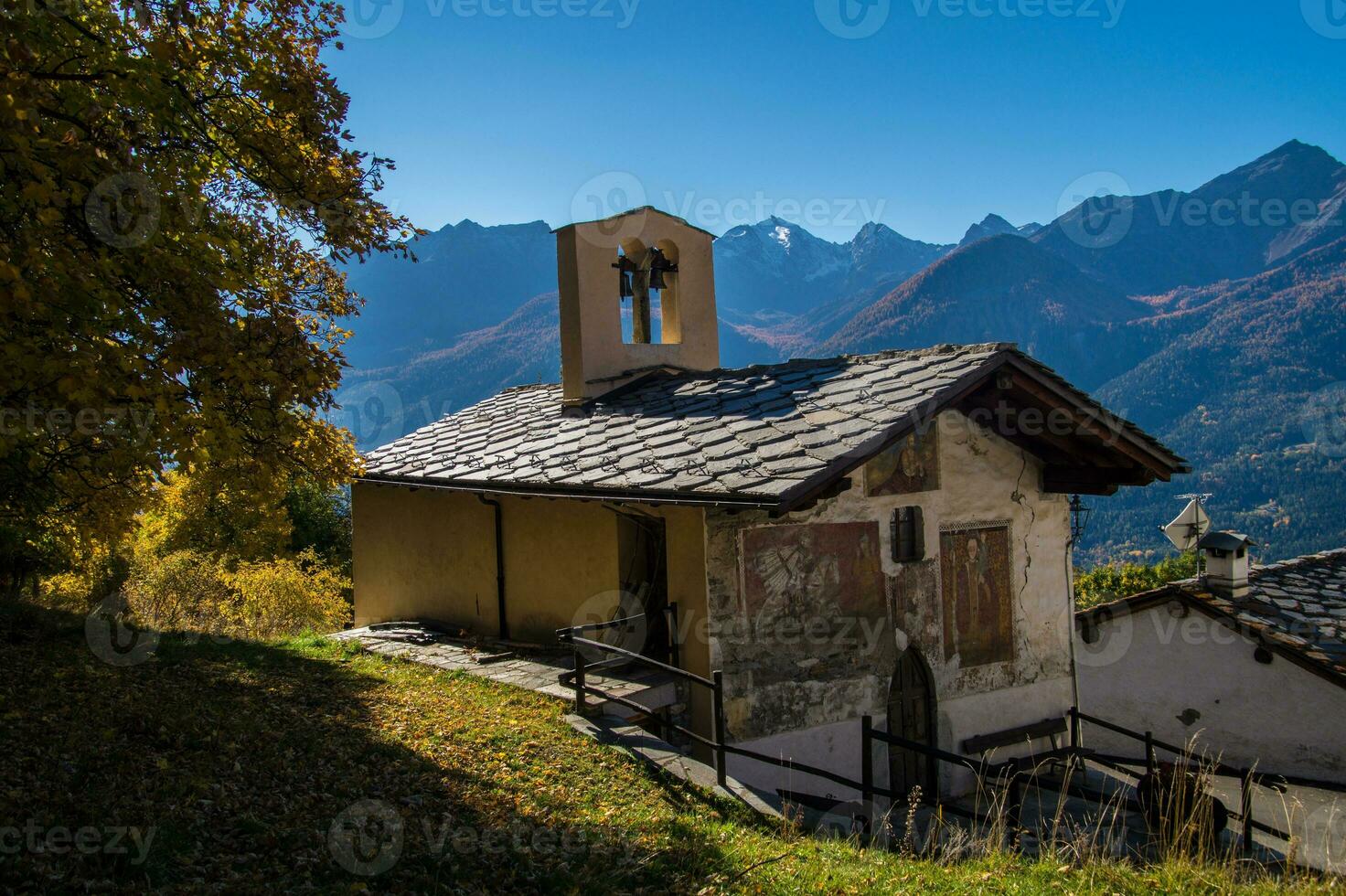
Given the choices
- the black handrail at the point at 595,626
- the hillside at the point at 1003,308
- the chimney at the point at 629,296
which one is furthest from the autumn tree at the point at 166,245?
the hillside at the point at 1003,308

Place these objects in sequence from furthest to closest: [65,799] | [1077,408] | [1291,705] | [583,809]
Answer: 1. [1291,705]
2. [1077,408]
3. [583,809]
4. [65,799]

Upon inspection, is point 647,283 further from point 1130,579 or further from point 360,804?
point 1130,579

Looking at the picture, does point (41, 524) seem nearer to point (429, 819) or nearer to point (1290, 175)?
point (429, 819)

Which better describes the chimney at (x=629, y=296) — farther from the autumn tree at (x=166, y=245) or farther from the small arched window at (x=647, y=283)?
the autumn tree at (x=166, y=245)

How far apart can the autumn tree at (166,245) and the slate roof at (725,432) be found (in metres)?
2.51

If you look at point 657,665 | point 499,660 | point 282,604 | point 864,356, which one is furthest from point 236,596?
point 657,665

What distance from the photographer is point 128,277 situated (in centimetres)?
540

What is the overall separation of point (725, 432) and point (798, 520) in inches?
43.4

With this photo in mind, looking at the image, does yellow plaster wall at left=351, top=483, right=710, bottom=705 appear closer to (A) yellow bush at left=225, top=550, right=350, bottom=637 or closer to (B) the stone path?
(B) the stone path

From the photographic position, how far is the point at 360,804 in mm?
4891

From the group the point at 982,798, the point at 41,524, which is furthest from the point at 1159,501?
the point at 41,524

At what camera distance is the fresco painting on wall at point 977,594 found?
28.7 feet

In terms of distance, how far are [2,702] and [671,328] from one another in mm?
8618

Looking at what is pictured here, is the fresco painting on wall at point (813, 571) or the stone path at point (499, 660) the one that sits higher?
the fresco painting on wall at point (813, 571)
